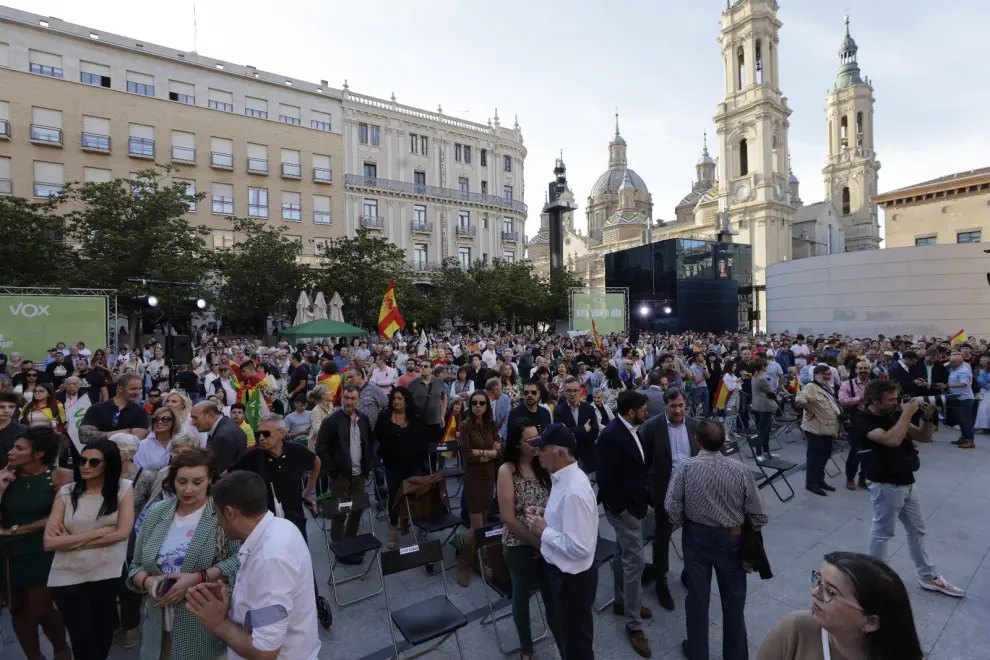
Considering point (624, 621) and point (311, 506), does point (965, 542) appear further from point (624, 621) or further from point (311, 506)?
point (311, 506)

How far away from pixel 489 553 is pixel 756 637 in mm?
2158

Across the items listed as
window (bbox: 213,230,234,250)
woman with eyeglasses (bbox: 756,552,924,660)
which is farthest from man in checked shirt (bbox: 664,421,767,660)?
window (bbox: 213,230,234,250)

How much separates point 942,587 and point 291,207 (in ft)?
121

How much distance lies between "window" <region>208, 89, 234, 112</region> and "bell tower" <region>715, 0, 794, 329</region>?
4870cm

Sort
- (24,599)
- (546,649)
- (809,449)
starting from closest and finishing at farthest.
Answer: (24,599) → (546,649) → (809,449)

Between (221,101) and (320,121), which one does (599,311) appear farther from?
(221,101)

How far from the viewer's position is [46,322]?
1362cm

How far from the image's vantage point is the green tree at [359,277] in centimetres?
2619

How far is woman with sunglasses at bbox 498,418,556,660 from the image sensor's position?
3.47m

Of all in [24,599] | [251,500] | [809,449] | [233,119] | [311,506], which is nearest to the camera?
[251,500]

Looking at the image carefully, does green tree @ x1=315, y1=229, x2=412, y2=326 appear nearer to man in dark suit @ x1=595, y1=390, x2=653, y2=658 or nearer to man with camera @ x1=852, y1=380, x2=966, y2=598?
man in dark suit @ x1=595, y1=390, x2=653, y2=658

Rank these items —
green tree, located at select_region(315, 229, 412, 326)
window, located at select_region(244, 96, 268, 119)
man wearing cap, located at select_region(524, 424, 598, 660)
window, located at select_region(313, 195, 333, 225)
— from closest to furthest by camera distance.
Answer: man wearing cap, located at select_region(524, 424, 598, 660), green tree, located at select_region(315, 229, 412, 326), window, located at select_region(244, 96, 268, 119), window, located at select_region(313, 195, 333, 225)

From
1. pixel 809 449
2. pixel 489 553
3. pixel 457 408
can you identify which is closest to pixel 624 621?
pixel 489 553

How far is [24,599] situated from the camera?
3.48m
